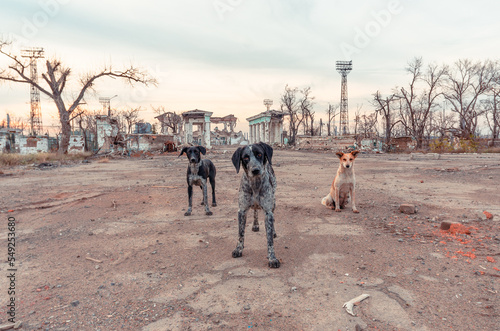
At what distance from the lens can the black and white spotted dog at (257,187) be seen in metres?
3.36

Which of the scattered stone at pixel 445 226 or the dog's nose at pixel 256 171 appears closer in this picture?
the dog's nose at pixel 256 171

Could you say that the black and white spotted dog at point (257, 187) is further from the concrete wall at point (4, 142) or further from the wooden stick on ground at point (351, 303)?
the concrete wall at point (4, 142)

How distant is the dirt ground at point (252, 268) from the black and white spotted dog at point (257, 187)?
0.29m

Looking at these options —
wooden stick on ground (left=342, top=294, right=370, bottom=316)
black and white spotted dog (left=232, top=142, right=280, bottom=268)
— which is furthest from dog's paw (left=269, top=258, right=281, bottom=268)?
wooden stick on ground (left=342, top=294, right=370, bottom=316)

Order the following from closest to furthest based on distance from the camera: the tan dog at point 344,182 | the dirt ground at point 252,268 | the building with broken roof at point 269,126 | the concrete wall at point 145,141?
the dirt ground at point 252,268 → the tan dog at point 344,182 → the concrete wall at point 145,141 → the building with broken roof at point 269,126

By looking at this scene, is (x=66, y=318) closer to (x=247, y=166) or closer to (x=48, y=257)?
(x=48, y=257)

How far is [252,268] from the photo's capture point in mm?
3299

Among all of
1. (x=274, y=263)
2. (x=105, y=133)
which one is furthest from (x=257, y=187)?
(x=105, y=133)

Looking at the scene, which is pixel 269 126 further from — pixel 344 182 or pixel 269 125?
pixel 344 182

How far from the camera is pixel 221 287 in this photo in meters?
2.88

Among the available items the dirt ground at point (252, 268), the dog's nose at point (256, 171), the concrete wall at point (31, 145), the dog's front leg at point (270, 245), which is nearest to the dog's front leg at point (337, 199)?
the dirt ground at point (252, 268)

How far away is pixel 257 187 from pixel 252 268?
959 millimetres

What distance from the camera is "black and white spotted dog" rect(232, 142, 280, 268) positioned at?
132 inches

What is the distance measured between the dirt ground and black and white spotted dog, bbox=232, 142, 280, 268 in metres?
0.29
